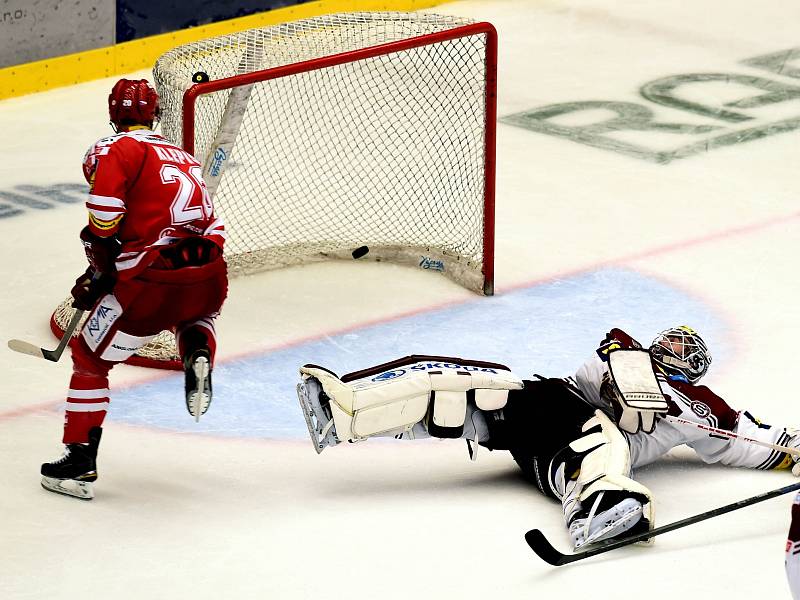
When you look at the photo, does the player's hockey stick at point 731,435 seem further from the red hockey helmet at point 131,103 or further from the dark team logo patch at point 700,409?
the red hockey helmet at point 131,103

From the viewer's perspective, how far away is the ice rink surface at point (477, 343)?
4.32 metres

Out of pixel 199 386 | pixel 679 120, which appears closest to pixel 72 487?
pixel 199 386

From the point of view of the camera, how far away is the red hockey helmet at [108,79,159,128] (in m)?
4.61

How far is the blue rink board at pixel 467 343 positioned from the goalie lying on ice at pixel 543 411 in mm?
660

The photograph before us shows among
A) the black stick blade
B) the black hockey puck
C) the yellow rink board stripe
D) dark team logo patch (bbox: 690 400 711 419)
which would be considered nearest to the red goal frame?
the black hockey puck

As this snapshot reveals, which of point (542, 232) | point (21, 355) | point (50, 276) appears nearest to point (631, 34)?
point (542, 232)

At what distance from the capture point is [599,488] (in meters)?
4.37

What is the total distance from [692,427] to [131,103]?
1866 millimetres

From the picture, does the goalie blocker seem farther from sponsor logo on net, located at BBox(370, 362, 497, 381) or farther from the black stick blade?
the black stick blade

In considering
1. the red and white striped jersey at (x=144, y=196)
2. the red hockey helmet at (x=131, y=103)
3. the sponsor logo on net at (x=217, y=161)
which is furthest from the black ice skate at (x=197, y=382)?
the sponsor logo on net at (x=217, y=161)

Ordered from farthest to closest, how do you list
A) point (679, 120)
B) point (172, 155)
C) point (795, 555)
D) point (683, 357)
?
point (679, 120)
point (683, 357)
point (172, 155)
point (795, 555)

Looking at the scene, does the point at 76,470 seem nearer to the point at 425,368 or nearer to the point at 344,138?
the point at 425,368

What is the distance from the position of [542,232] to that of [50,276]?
2.17 metres

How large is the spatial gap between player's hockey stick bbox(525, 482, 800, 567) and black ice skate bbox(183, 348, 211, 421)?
37.9 inches
